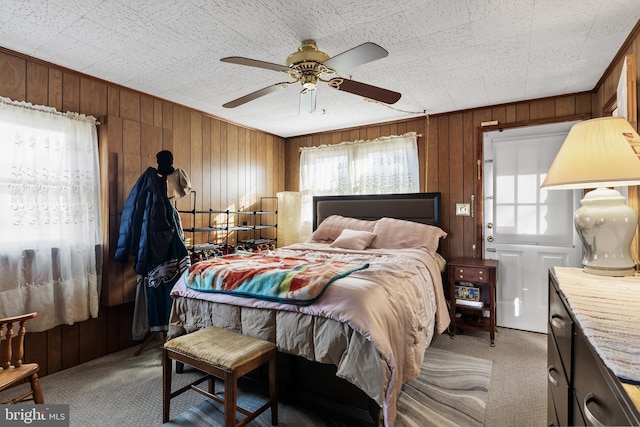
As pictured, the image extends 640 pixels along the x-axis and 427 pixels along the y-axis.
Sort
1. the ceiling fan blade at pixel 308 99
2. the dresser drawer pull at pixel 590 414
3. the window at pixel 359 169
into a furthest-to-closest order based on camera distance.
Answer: the window at pixel 359 169, the ceiling fan blade at pixel 308 99, the dresser drawer pull at pixel 590 414

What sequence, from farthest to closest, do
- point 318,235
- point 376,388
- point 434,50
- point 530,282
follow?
point 318,235
point 530,282
point 434,50
point 376,388

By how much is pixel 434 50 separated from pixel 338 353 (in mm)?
2238

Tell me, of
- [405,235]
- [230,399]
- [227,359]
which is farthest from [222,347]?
[405,235]

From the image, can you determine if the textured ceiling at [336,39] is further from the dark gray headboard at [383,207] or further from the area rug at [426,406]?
the area rug at [426,406]

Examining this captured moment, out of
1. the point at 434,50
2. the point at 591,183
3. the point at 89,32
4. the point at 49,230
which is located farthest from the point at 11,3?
the point at 591,183

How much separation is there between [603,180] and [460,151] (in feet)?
8.38

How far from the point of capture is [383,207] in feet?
13.6

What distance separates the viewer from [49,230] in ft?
8.57

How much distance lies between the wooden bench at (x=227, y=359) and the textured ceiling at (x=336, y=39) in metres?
1.99

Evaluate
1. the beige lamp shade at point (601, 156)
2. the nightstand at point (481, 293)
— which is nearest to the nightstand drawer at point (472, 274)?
the nightstand at point (481, 293)

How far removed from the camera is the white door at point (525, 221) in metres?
3.37

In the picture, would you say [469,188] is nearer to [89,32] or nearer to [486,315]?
[486,315]

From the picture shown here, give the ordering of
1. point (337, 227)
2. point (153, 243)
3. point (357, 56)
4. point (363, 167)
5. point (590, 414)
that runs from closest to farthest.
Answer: point (590, 414), point (357, 56), point (153, 243), point (337, 227), point (363, 167)

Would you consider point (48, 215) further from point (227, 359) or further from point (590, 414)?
point (590, 414)
